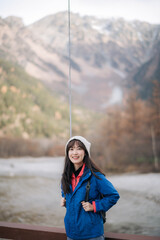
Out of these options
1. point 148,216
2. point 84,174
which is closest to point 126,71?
point 148,216

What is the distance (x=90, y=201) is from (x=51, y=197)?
4823 millimetres

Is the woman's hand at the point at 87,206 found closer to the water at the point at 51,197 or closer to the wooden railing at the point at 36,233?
the wooden railing at the point at 36,233

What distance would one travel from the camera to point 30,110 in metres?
6.50

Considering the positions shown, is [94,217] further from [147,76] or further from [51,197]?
[147,76]

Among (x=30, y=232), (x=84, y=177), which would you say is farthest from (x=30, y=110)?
(x=84, y=177)

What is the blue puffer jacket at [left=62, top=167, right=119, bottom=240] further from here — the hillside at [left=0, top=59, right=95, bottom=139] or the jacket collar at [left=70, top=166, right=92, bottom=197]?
the hillside at [left=0, top=59, right=95, bottom=139]

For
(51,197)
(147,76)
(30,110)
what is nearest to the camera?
(51,197)

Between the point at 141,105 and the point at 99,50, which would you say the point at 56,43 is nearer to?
the point at 99,50

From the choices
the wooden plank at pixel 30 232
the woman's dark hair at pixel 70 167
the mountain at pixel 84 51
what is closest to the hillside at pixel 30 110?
the mountain at pixel 84 51

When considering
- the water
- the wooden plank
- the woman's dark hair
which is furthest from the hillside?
the woman's dark hair

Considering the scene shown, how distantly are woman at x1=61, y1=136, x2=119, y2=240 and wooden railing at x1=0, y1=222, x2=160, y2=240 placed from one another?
0.21 m

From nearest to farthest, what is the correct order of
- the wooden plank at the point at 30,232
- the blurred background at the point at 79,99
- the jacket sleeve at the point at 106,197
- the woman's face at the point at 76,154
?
the jacket sleeve at the point at 106,197
the woman's face at the point at 76,154
the wooden plank at the point at 30,232
the blurred background at the point at 79,99

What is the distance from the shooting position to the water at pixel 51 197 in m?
4.61

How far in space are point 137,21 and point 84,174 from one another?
6.36m
